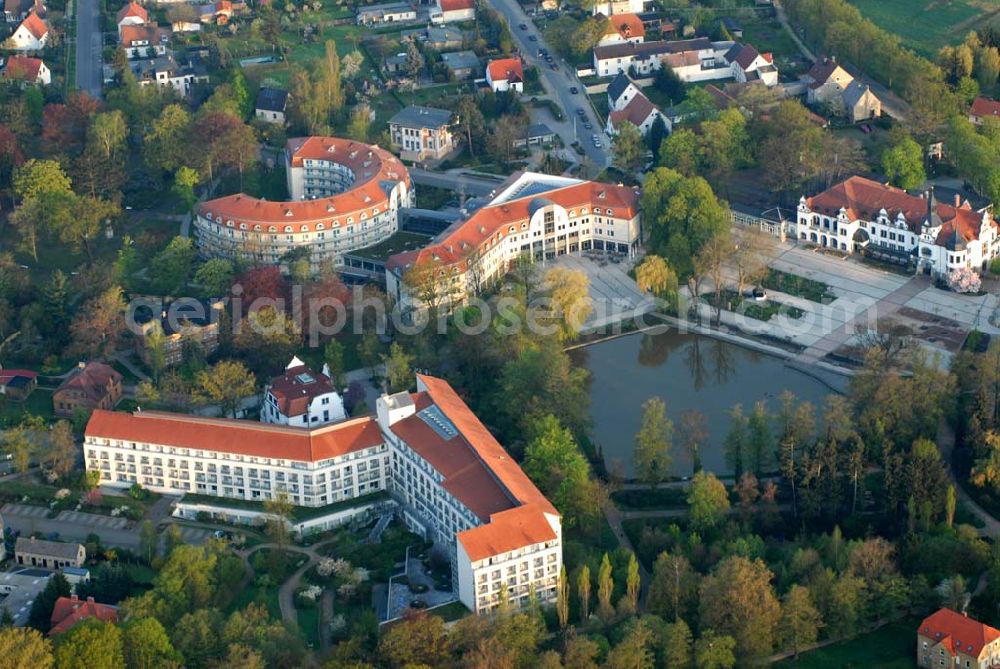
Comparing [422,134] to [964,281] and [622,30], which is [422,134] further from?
[964,281]

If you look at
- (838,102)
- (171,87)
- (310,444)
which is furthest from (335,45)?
(310,444)

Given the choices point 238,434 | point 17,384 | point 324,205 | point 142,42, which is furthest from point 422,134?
point 238,434

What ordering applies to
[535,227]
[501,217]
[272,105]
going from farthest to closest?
1. [272,105]
2. [535,227]
3. [501,217]

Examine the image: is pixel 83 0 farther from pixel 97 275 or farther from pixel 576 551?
pixel 576 551

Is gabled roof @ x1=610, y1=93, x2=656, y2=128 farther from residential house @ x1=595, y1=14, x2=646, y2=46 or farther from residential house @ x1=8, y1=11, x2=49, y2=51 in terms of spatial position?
residential house @ x1=8, y1=11, x2=49, y2=51

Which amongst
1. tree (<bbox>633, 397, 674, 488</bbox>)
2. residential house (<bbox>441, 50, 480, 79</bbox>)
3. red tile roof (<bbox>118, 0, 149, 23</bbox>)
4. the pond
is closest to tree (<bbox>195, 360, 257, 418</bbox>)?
the pond
